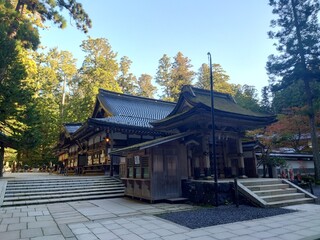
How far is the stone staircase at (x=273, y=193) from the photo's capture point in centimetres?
877

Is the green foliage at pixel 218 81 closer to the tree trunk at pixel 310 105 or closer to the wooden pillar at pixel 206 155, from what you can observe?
the tree trunk at pixel 310 105

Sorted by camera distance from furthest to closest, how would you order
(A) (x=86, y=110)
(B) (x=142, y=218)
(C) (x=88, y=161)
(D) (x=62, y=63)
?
(D) (x=62, y=63) < (A) (x=86, y=110) < (C) (x=88, y=161) < (B) (x=142, y=218)

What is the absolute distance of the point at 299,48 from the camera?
17484mm

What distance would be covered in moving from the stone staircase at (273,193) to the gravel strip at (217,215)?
0.53 metres

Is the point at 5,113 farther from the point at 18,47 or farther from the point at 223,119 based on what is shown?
the point at 223,119

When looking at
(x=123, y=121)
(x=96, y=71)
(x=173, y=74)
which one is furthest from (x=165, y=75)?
(x=123, y=121)

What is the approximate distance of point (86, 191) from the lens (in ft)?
40.4

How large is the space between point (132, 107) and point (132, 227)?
58.2 feet

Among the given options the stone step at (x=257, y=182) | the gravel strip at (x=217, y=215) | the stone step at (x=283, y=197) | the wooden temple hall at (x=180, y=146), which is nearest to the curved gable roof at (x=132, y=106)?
the wooden temple hall at (x=180, y=146)

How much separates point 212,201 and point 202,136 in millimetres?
3213

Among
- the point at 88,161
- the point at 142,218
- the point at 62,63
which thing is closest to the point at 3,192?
the point at 142,218

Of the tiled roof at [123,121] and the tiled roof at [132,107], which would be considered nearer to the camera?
the tiled roof at [123,121]

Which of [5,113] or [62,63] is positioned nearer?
[5,113]

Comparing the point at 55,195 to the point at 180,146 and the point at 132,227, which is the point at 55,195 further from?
the point at 132,227
